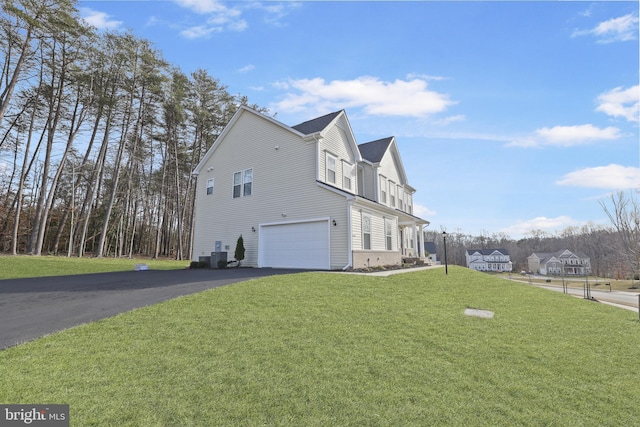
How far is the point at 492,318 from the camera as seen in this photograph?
21.0ft

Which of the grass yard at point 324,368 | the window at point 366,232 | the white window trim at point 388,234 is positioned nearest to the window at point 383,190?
the white window trim at point 388,234

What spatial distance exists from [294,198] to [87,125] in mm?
19922

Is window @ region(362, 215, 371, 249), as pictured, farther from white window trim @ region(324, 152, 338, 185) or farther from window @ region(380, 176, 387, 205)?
window @ region(380, 176, 387, 205)

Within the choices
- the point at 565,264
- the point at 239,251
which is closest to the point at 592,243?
the point at 565,264

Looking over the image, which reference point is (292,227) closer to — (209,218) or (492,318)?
(209,218)

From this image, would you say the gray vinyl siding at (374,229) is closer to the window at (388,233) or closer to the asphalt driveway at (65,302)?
the window at (388,233)

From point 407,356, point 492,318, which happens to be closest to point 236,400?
point 407,356

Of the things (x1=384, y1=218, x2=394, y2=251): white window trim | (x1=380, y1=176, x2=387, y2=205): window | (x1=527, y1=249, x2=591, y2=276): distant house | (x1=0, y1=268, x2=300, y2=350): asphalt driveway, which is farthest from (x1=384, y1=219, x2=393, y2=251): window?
(x1=527, y1=249, x2=591, y2=276): distant house

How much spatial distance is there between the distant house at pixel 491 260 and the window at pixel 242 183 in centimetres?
7091

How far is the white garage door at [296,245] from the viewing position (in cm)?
1355

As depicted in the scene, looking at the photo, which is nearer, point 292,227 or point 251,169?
point 292,227

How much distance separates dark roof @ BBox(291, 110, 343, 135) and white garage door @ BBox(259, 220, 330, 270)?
508 cm

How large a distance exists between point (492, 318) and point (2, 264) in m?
18.8

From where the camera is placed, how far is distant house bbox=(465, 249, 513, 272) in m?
72.4
